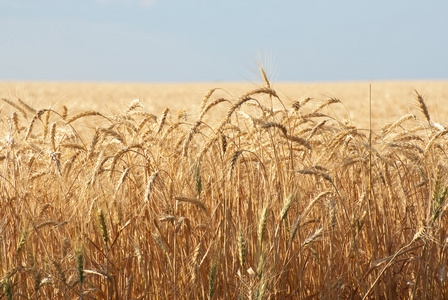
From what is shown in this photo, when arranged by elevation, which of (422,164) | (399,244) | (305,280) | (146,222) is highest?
(422,164)

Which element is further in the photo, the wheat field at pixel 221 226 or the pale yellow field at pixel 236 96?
the pale yellow field at pixel 236 96

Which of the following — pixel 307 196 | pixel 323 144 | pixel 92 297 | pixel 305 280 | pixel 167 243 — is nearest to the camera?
pixel 92 297

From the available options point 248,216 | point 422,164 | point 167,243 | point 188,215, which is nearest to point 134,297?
point 167,243

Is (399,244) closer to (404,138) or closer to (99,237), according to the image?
(404,138)

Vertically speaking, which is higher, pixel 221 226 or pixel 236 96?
pixel 236 96

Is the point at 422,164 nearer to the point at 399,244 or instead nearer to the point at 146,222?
the point at 399,244

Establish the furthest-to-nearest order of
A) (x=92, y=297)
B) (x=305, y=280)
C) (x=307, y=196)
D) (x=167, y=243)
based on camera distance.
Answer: (x=307, y=196) < (x=305, y=280) < (x=167, y=243) < (x=92, y=297)

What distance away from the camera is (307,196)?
248cm

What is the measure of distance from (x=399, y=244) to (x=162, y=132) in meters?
1.43

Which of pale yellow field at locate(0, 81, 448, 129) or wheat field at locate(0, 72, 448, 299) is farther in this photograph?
pale yellow field at locate(0, 81, 448, 129)

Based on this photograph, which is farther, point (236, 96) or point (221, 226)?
point (236, 96)

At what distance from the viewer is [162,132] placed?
2545 mm

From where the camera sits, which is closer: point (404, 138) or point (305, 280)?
point (305, 280)

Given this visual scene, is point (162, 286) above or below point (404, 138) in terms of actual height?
below
